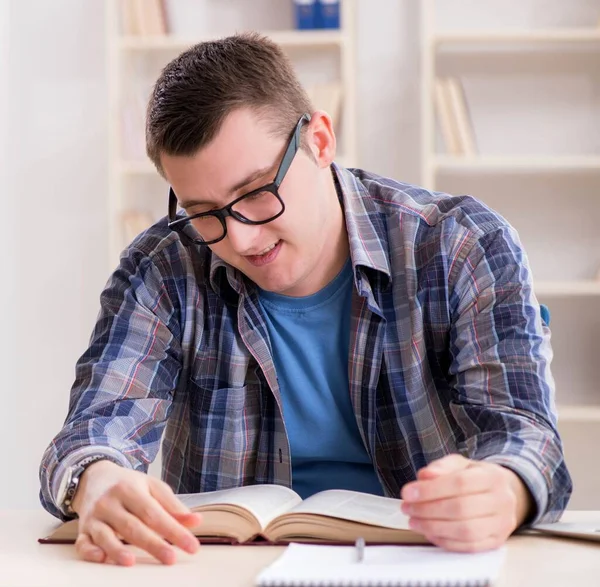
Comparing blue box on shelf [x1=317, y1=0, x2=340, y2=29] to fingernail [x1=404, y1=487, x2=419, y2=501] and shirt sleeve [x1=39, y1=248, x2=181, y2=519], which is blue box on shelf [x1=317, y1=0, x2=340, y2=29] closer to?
shirt sleeve [x1=39, y1=248, x2=181, y2=519]

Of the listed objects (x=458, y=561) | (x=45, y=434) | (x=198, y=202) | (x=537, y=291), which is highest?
(x=198, y=202)

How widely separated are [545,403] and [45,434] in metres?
2.57

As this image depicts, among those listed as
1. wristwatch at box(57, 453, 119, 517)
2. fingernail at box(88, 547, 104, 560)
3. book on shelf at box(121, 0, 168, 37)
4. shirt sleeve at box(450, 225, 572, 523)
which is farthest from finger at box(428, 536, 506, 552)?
book on shelf at box(121, 0, 168, 37)

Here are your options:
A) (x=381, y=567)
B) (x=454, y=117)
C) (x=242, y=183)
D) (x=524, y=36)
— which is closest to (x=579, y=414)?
(x=454, y=117)

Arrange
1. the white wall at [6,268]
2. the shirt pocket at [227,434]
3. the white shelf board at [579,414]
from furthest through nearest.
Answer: the white wall at [6,268] → the white shelf board at [579,414] → the shirt pocket at [227,434]

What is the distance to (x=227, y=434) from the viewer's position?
151cm

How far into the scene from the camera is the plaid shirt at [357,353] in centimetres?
128

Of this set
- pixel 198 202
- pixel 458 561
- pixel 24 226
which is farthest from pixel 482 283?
pixel 24 226

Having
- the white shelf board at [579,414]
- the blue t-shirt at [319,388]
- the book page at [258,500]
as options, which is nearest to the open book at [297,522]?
the book page at [258,500]

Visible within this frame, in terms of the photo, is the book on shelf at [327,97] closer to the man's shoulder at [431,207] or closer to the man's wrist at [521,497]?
the man's shoulder at [431,207]

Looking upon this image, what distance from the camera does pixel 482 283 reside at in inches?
53.5

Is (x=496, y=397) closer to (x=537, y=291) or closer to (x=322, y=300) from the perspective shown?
(x=322, y=300)

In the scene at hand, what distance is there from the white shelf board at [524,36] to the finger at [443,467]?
7.34ft

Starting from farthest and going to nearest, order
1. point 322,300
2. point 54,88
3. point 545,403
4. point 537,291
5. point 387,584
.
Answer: point 54,88, point 537,291, point 322,300, point 545,403, point 387,584
